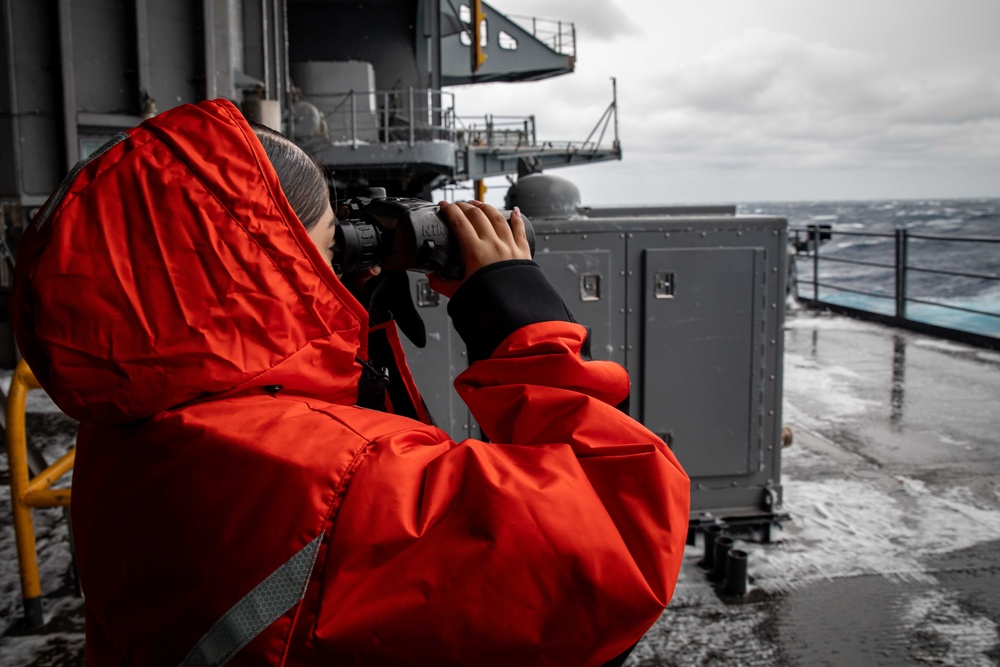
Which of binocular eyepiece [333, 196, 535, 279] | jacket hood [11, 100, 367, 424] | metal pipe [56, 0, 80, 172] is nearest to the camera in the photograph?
jacket hood [11, 100, 367, 424]

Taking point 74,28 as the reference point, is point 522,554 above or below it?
below

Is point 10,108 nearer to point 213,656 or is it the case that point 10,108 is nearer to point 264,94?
point 264,94

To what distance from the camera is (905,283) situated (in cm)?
994

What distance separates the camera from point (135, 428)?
37.8 inches

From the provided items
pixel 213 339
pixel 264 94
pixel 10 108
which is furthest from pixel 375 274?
pixel 264 94

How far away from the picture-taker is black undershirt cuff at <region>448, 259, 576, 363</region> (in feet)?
3.67

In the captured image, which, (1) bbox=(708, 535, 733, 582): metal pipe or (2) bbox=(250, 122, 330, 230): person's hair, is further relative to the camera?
(1) bbox=(708, 535, 733, 582): metal pipe

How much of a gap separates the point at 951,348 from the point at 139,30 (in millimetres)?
8727

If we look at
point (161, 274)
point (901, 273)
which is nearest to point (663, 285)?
point (161, 274)

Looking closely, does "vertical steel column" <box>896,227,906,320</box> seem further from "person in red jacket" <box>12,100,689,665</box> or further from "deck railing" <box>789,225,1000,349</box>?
"person in red jacket" <box>12,100,689,665</box>

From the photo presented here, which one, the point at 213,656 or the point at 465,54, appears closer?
the point at 213,656

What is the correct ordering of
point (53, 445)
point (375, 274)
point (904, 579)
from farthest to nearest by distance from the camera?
point (53, 445) → point (904, 579) → point (375, 274)

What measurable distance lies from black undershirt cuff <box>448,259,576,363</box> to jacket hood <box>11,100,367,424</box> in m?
0.27

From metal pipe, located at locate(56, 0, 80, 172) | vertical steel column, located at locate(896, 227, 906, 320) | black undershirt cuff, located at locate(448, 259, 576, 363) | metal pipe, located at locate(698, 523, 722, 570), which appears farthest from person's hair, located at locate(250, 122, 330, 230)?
vertical steel column, located at locate(896, 227, 906, 320)
